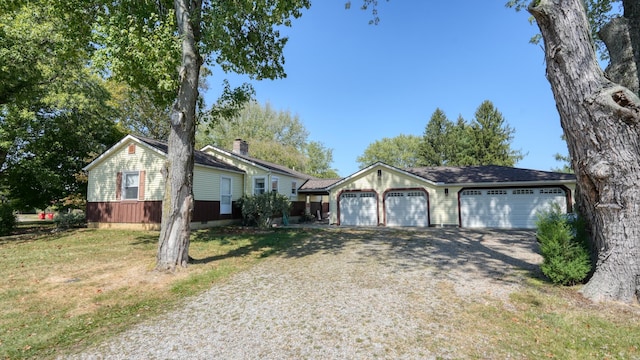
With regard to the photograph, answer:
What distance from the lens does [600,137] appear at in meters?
4.79

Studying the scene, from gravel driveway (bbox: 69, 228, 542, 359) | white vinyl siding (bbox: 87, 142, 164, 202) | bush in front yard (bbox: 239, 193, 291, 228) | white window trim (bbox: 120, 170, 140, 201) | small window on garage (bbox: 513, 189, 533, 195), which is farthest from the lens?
bush in front yard (bbox: 239, 193, 291, 228)

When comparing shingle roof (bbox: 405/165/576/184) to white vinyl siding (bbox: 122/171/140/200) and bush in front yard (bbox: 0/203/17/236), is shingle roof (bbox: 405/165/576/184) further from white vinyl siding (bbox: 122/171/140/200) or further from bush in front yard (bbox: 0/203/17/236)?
bush in front yard (bbox: 0/203/17/236)

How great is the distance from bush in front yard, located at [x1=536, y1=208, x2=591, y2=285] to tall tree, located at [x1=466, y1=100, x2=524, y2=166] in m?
28.6

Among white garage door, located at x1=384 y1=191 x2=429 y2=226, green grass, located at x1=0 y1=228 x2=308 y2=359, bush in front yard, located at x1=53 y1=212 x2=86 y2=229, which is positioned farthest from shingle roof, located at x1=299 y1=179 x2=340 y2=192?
bush in front yard, located at x1=53 y1=212 x2=86 y2=229

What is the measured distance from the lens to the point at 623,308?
463cm

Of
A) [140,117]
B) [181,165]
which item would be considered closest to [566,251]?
[181,165]

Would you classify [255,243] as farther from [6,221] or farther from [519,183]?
[519,183]

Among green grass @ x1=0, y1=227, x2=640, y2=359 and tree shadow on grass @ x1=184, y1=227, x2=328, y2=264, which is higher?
tree shadow on grass @ x1=184, y1=227, x2=328, y2=264

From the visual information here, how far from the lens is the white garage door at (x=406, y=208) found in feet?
59.8

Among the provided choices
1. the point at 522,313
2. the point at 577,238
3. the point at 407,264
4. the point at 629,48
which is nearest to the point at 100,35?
the point at 407,264

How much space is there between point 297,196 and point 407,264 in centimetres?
1620

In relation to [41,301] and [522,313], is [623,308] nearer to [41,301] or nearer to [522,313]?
[522,313]

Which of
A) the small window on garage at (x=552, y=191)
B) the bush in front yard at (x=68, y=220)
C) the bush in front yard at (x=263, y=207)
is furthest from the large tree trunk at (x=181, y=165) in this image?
the small window on garage at (x=552, y=191)

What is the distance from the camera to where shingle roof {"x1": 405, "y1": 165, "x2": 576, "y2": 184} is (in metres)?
15.8
